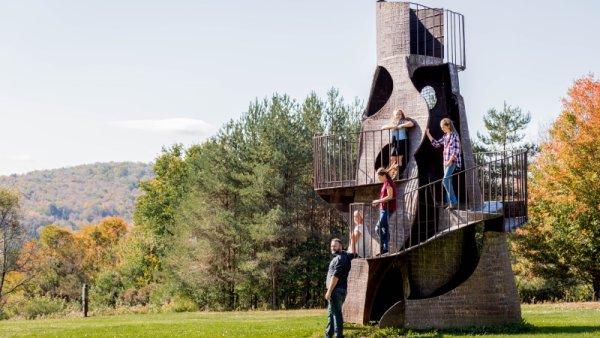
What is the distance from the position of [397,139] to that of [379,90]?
1.68 metres

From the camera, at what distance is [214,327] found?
56.6ft

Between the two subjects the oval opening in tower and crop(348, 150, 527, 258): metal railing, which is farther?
the oval opening in tower

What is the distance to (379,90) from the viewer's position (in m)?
17.0

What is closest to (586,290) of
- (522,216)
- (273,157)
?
(273,157)

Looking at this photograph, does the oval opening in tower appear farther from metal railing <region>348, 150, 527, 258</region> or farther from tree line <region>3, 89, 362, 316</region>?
tree line <region>3, 89, 362, 316</region>

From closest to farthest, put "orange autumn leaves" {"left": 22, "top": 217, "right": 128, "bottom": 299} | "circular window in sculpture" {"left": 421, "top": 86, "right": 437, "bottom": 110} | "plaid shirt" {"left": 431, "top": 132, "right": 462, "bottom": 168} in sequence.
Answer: "plaid shirt" {"left": 431, "top": 132, "right": 462, "bottom": 168} → "circular window in sculpture" {"left": 421, "top": 86, "right": 437, "bottom": 110} → "orange autumn leaves" {"left": 22, "top": 217, "right": 128, "bottom": 299}

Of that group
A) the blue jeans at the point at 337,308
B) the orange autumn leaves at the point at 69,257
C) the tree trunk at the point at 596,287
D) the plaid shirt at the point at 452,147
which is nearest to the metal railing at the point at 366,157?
the plaid shirt at the point at 452,147

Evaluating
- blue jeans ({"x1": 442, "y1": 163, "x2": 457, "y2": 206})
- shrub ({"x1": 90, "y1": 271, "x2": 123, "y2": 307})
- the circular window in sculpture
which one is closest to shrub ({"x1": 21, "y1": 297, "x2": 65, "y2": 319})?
shrub ({"x1": 90, "y1": 271, "x2": 123, "y2": 307})

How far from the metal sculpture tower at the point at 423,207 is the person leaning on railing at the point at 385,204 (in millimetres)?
210

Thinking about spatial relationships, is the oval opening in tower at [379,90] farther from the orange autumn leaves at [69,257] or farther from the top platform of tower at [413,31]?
the orange autumn leaves at [69,257]

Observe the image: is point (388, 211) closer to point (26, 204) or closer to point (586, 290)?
point (586, 290)

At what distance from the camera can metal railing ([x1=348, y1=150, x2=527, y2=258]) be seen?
49.6 feet

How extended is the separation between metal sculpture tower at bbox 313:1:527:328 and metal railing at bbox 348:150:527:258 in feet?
0.08

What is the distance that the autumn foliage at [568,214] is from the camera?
32594mm
